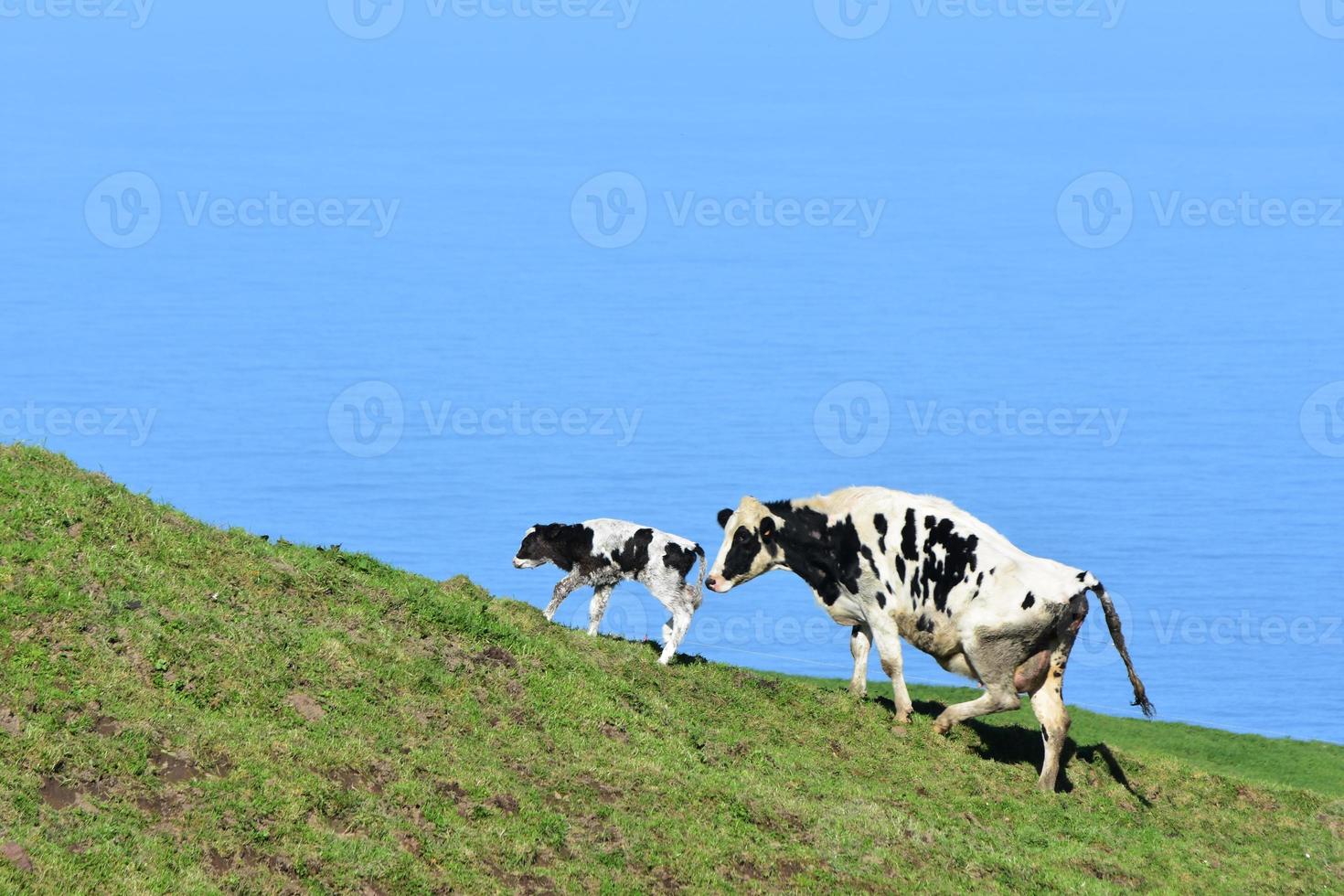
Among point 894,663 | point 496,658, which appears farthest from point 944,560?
point 496,658

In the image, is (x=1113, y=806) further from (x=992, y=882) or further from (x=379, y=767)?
(x=379, y=767)

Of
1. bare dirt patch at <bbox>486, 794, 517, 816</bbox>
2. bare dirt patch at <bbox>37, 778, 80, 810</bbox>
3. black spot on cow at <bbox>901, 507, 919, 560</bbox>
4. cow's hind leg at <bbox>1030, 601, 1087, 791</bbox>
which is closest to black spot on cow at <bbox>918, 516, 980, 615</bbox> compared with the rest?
black spot on cow at <bbox>901, 507, 919, 560</bbox>

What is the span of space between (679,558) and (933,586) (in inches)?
153

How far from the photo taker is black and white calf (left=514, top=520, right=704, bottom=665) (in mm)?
27078

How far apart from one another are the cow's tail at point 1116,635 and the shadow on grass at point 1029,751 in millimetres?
1371

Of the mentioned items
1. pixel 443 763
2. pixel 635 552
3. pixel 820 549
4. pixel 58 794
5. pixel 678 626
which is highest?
pixel 820 549

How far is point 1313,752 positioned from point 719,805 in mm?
18963

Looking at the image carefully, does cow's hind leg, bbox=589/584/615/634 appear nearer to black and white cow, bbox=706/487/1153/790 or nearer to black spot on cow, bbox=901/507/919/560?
black and white cow, bbox=706/487/1153/790

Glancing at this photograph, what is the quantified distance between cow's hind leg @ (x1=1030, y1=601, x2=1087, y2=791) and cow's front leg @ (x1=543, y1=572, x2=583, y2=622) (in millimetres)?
7147

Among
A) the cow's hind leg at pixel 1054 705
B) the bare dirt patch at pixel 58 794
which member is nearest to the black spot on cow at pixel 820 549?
the cow's hind leg at pixel 1054 705

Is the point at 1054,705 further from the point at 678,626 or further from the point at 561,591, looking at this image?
the point at 561,591

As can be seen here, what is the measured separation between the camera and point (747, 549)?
28797 millimetres

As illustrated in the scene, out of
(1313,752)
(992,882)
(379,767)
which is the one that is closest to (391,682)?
(379,767)

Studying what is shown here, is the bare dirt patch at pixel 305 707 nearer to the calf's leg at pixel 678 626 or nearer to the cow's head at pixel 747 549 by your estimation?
the calf's leg at pixel 678 626
